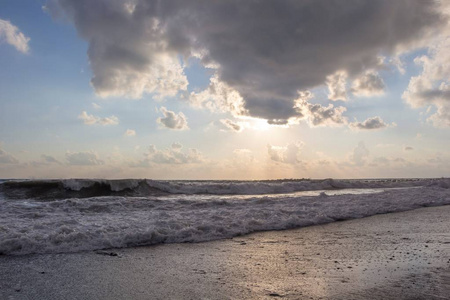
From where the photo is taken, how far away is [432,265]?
15.1 feet

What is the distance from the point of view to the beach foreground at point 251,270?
3775mm

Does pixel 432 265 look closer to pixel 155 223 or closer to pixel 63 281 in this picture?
pixel 63 281

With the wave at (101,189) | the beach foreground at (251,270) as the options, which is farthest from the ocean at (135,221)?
the wave at (101,189)

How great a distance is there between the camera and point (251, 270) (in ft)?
15.3

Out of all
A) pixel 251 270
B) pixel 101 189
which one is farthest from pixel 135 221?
pixel 101 189

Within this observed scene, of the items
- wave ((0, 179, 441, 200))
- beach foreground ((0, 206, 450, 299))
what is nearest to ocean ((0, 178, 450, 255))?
beach foreground ((0, 206, 450, 299))

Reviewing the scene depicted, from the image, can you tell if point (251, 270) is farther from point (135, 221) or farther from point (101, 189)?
point (101, 189)

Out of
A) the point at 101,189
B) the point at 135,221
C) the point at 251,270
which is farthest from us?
the point at 101,189

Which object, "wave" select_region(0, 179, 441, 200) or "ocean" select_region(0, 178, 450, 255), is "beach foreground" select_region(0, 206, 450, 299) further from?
"wave" select_region(0, 179, 441, 200)

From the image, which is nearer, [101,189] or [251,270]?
[251,270]

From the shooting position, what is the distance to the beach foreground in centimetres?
378

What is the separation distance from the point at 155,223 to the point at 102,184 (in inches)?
692

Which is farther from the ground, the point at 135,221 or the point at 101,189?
the point at 101,189

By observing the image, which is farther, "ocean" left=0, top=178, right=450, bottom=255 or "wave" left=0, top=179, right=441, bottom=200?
"wave" left=0, top=179, right=441, bottom=200
